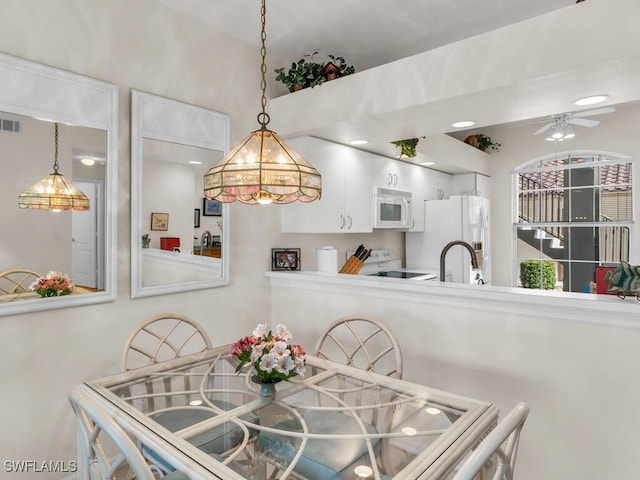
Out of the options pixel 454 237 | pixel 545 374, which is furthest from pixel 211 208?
pixel 454 237

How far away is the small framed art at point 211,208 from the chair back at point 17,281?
951mm

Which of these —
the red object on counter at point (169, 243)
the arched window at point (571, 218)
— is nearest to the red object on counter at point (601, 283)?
the red object on counter at point (169, 243)

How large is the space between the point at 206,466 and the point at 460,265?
361 cm

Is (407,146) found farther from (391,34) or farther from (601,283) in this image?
(601,283)

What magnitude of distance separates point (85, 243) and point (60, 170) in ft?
1.20

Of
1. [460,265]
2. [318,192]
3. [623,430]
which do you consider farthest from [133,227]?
[460,265]

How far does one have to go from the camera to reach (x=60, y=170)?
1890 millimetres

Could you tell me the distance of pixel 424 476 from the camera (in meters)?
0.99

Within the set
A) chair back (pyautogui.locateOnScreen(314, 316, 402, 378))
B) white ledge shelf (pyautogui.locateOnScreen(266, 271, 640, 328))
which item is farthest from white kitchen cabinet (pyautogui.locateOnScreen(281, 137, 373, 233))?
chair back (pyautogui.locateOnScreen(314, 316, 402, 378))

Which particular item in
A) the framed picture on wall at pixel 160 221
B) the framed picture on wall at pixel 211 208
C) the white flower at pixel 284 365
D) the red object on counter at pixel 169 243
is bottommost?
the white flower at pixel 284 365

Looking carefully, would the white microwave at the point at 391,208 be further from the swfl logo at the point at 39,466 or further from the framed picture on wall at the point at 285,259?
the swfl logo at the point at 39,466

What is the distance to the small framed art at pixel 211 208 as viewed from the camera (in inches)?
98.4

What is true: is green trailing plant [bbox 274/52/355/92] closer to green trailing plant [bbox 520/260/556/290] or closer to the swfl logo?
the swfl logo

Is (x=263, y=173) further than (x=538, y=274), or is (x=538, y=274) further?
(x=538, y=274)
